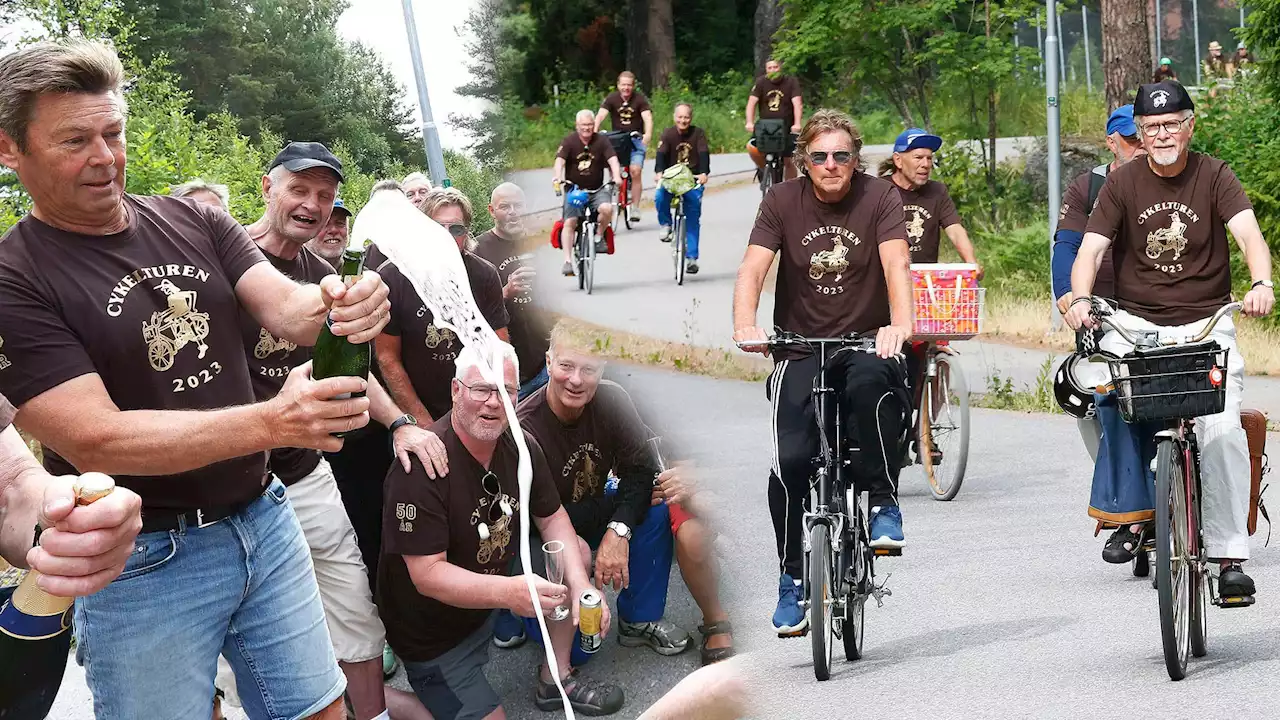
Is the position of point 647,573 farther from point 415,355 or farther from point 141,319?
point 415,355

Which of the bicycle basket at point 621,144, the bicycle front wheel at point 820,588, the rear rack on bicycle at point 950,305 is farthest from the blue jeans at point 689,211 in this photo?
the rear rack on bicycle at point 950,305

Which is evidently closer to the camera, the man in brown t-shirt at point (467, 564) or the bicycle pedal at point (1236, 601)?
the man in brown t-shirt at point (467, 564)

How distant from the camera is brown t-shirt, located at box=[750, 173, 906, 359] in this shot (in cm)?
353

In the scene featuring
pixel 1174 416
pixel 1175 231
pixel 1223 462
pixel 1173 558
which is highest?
pixel 1175 231

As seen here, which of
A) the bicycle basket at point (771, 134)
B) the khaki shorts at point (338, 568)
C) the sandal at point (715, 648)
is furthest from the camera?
the khaki shorts at point (338, 568)

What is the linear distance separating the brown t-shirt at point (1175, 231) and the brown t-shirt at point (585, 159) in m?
2.99

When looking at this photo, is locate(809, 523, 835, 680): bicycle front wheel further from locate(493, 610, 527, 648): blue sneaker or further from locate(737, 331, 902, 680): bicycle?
locate(493, 610, 527, 648): blue sneaker

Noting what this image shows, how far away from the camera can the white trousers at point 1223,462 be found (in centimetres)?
408

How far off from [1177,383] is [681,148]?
236 centimetres

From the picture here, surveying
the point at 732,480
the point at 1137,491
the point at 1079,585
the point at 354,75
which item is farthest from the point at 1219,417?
the point at 354,75

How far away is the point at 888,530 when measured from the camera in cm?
369

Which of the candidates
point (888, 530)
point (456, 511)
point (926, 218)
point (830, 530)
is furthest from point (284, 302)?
point (926, 218)

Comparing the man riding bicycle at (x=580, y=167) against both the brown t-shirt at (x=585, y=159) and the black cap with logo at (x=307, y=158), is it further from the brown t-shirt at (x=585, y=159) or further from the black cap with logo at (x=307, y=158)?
the black cap with logo at (x=307, y=158)

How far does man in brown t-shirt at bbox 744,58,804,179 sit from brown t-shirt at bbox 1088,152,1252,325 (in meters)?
2.14
